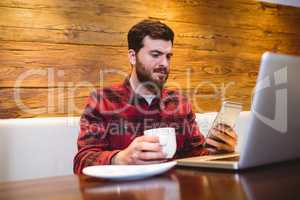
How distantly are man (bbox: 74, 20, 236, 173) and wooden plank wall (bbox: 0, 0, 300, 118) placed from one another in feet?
0.92

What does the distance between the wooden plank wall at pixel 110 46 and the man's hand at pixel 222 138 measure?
97 cm

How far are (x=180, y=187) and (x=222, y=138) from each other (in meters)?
0.49

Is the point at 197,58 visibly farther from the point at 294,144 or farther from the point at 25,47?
the point at 294,144

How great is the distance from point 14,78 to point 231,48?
1449 mm

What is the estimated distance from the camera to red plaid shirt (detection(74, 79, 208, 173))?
1.44m

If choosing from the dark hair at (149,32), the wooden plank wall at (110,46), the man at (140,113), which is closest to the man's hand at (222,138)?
the man at (140,113)

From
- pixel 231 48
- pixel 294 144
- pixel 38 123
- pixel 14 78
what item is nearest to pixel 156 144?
pixel 294 144

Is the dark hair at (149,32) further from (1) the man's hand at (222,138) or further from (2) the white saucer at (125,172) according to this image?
(2) the white saucer at (125,172)

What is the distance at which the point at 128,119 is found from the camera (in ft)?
5.12

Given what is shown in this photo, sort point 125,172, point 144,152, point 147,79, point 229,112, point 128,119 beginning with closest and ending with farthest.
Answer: point 125,172
point 144,152
point 229,112
point 128,119
point 147,79

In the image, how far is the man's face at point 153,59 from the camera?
1.76 m

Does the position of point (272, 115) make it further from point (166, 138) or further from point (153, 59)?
point (153, 59)

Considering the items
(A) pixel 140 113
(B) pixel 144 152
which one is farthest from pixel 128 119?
(B) pixel 144 152

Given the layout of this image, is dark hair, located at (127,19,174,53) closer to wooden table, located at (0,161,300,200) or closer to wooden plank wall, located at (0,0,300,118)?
wooden plank wall, located at (0,0,300,118)
